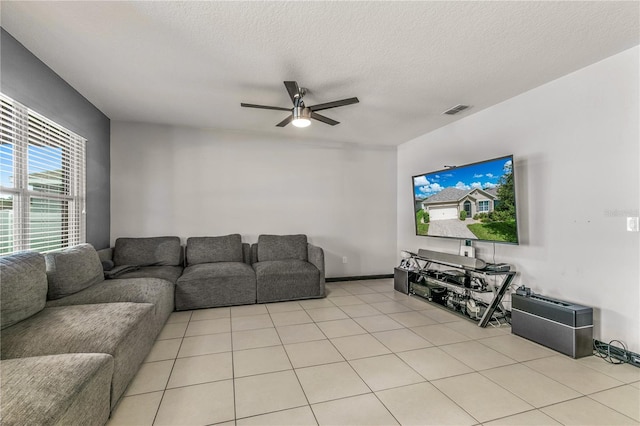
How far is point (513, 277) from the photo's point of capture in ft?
10.5

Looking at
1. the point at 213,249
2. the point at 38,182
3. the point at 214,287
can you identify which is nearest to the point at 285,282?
the point at 214,287

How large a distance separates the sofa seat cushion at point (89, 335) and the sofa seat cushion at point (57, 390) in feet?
0.74

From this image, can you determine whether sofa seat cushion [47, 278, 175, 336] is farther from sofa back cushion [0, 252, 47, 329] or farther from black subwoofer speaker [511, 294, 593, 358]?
black subwoofer speaker [511, 294, 593, 358]

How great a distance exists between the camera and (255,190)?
4.78 metres

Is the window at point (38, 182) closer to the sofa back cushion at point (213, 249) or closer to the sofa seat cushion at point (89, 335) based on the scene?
the sofa seat cushion at point (89, 335)

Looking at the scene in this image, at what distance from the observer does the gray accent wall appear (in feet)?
7.25

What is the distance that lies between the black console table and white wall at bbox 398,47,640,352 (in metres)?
0.30

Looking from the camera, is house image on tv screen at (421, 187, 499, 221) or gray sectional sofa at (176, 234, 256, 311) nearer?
house image on tv screen at (421, 187, 499, 221)

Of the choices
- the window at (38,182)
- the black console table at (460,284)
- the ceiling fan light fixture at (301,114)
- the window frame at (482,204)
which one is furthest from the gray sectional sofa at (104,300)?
the window frame at (482,204)

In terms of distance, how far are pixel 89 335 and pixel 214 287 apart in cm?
188

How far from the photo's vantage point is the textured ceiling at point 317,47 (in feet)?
6.32

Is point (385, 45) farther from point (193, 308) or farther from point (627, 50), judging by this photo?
point (193, 308)

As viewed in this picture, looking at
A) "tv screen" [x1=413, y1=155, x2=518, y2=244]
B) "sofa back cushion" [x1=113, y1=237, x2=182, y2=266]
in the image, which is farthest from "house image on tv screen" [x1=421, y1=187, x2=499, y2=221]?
"sofa back cushion" [x1=113, y1=237, x2=182, y2=266]

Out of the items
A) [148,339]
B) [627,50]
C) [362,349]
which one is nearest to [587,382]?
Answer: [362,349]
